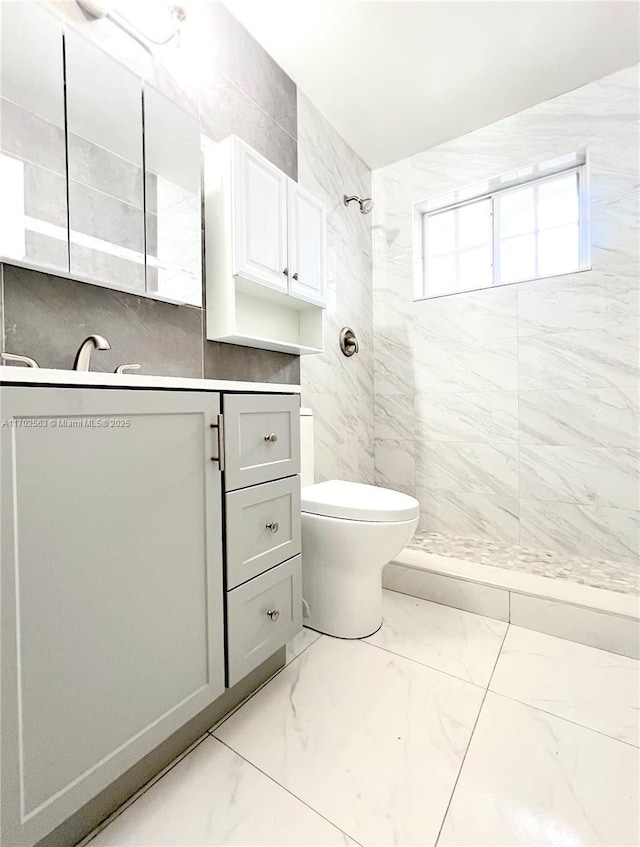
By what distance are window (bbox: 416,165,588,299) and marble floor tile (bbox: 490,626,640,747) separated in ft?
5.63

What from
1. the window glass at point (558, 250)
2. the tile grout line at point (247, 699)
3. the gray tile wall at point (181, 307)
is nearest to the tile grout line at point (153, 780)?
the tile grout line at point (247, 699)

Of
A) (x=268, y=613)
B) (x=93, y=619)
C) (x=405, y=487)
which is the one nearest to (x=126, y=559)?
(x=93, y=619)

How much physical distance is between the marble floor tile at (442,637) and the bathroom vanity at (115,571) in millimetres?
591

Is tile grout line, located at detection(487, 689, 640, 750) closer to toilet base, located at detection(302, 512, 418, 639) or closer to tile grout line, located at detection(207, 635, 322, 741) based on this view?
toilet base, located at detection(302, 512, 418, 639)

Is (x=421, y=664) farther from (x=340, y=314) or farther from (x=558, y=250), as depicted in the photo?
(x=558, y=250)

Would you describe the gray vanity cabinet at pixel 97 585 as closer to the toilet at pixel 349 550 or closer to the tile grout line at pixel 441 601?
the toilet at pixel 349 550

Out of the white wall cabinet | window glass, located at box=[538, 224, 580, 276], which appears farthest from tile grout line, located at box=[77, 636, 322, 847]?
window glass, located at box=[538, 224, 580, 276]

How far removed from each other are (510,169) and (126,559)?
256 centimetres

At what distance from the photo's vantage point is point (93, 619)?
0.69 meters

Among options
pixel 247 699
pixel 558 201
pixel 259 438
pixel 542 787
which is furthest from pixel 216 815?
pixel 558 201

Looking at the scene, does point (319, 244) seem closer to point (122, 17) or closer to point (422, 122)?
point (122, 17)

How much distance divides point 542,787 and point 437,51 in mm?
2639

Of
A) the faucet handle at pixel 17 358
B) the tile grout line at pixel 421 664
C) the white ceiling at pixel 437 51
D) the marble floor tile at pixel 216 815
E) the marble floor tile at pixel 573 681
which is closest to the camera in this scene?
the marble floor tile at pixel 216 815

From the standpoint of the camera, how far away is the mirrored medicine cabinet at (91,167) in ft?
3.13
